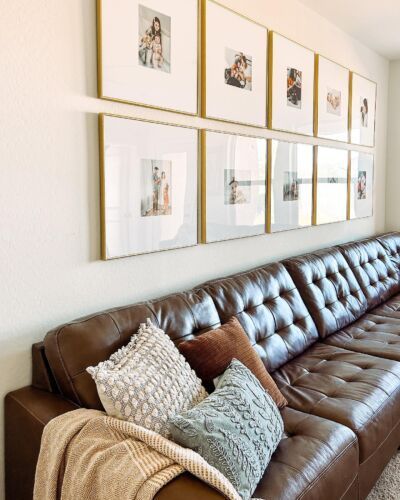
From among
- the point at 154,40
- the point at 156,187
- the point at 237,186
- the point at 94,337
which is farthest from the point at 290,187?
the point at 94,337

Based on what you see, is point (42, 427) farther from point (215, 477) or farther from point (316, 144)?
point (316, 144)

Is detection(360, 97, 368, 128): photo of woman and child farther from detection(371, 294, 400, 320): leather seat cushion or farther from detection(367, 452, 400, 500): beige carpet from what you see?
detection(367, 452, 400, 500): beige carpet

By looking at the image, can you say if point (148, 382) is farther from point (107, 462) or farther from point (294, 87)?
point (294, 87)

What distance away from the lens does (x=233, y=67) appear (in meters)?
2.46

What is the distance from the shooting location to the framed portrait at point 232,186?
2373 mm

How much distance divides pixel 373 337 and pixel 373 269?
923 millimetres

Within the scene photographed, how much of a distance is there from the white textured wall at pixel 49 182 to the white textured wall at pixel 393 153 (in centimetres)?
313

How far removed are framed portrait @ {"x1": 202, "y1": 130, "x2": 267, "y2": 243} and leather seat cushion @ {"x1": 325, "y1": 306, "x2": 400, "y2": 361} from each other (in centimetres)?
75

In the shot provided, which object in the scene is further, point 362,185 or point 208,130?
point 362,185

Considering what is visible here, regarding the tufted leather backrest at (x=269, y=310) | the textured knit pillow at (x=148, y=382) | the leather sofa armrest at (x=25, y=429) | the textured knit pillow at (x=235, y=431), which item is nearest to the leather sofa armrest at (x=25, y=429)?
the leather sofa armrest at (x=25, y=429)

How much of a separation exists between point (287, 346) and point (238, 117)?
46.6 inches

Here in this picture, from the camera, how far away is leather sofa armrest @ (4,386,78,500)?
57.4 inches

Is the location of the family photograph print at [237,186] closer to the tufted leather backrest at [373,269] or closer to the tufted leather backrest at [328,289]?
the tufted leather backrest at [328,289]

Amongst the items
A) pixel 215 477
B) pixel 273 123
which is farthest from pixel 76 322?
pixel 273 123
